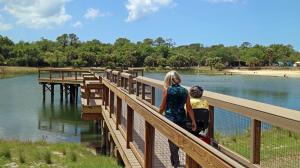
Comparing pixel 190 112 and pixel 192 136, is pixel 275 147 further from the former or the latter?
pixel 192 136

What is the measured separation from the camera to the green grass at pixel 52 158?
13977 millimetres

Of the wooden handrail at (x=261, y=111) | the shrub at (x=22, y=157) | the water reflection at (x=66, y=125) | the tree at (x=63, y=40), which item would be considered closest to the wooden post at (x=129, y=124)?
the wooden handrail at (x=261, y=111)

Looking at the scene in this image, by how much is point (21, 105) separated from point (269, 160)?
120ft

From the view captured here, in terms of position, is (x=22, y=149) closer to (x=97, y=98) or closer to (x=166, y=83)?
(x=97, y=98)

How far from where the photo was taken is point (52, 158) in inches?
610

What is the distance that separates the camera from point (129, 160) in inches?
314

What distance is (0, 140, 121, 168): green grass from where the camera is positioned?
14.0 meters

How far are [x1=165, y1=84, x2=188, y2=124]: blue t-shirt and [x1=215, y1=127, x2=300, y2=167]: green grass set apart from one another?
0.79 metres

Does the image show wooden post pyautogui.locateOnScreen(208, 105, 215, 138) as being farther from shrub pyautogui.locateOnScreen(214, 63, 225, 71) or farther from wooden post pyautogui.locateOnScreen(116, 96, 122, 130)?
shrub pyautogui.locateOnScreen(214, 63, 225, 71)

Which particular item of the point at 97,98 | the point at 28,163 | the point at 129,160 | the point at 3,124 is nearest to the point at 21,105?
the point at 3,124

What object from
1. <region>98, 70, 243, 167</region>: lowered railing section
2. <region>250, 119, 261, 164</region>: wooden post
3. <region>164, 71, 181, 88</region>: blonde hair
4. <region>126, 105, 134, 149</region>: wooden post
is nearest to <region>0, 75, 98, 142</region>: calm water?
<region>98, 70, 243, 167</region>: lowered railing section

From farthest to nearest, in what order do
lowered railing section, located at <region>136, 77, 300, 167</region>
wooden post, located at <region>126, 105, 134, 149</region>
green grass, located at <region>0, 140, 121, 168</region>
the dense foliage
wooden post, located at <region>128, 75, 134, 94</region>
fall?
1. the dense foliage
2. green grass, located at <region>0, 140, 121, 168</region>
3. wooden post, located at <region>128, 75, 134, 94</region>
4. wooden post, located at <region>126, 105, 134, 149</region>
5. lowered railing section, located at <region>136, 77, 300, 167</region>

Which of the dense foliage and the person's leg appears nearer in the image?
the person's leg

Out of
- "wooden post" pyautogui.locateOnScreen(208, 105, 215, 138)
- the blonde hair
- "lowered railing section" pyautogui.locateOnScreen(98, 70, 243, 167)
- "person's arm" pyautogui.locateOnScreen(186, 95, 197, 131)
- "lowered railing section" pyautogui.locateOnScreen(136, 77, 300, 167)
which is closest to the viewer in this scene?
"lowered railing section" pyautogui.locateOnScreen(98, 70, 243, 167)
